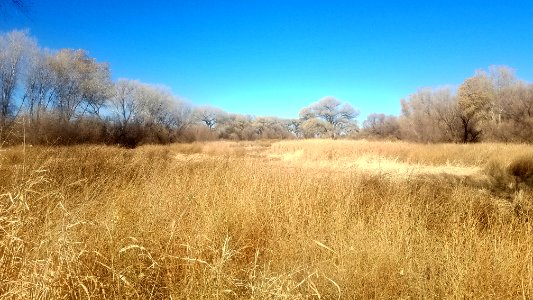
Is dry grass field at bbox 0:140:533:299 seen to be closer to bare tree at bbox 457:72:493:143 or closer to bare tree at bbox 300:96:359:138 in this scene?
bare tree at bbox 457:72:493:143

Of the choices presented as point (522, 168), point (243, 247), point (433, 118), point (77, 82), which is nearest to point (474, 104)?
point (433, 118)

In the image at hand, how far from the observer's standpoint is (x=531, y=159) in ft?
33.7

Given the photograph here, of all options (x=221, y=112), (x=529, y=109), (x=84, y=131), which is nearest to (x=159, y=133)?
(x=84, y=131)

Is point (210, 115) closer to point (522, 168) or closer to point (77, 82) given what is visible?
point (77, 82)

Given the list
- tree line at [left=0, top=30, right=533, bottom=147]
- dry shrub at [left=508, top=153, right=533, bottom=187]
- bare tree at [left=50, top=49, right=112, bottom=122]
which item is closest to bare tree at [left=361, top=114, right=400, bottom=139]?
tree line at [left=0, top=30, right=533, bottom=147]

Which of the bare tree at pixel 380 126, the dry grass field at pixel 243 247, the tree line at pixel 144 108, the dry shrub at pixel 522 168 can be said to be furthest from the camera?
the bare tree at pixel 380 126

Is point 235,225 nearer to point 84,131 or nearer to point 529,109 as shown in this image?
point 84,131

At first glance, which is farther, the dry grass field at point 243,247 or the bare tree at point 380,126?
the bare tree at point 380,126

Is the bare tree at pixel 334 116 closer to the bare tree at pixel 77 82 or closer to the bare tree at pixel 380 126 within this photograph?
the bare tree at pixel 380 126

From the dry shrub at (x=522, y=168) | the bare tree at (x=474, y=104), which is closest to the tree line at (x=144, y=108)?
the bare tree at (x=474, y=104)

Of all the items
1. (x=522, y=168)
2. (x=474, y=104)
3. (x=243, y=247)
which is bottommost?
(x=522, y=168)

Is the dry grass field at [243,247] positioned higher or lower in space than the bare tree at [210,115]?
lower

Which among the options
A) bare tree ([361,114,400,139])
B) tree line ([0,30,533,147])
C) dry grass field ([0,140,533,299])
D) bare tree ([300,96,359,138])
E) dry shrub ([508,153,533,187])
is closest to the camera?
dry grass field ([0,140,533,299])

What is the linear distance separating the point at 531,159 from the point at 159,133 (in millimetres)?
24630
